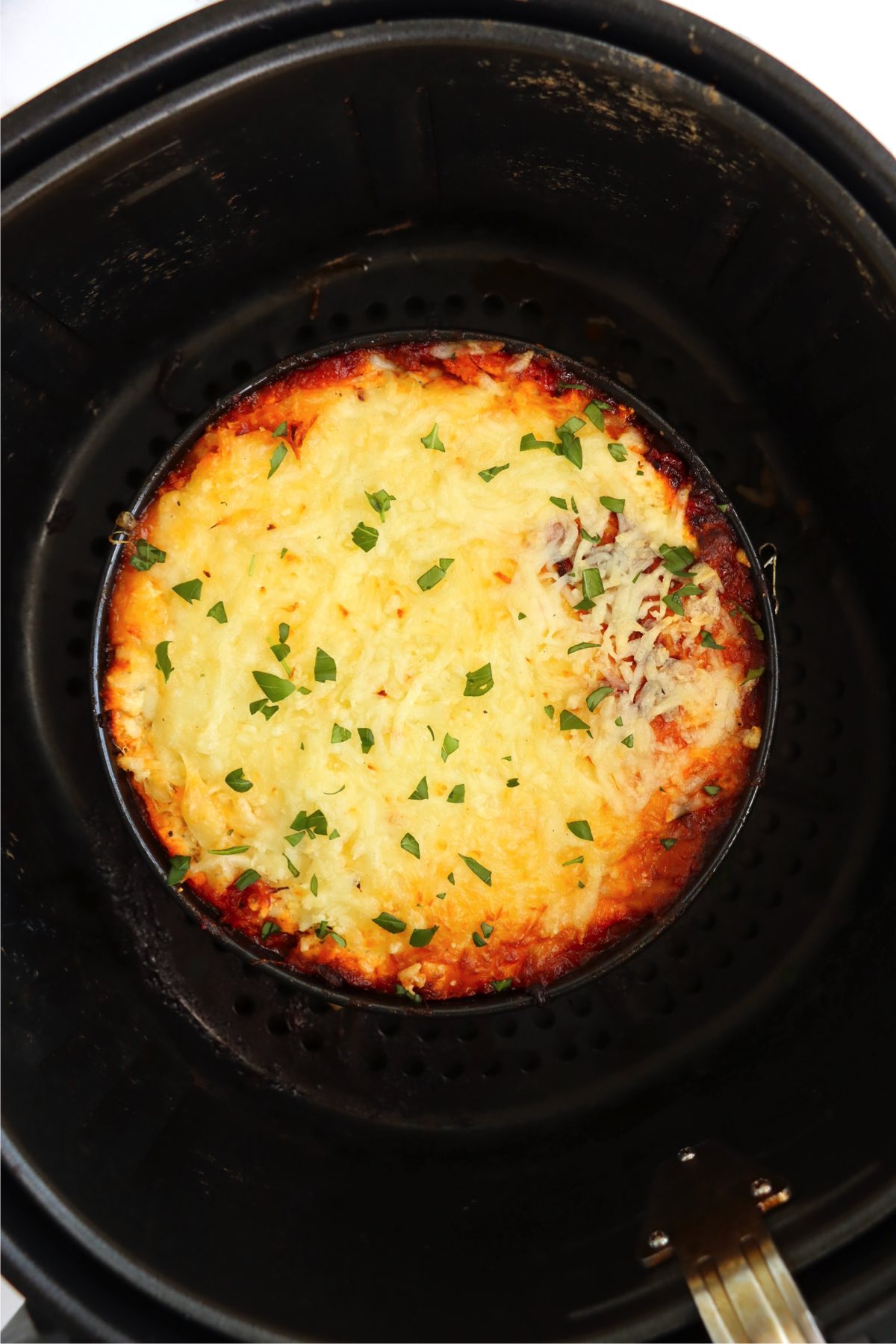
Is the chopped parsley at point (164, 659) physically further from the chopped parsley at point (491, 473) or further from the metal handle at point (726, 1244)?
the metal handle at point (726, 1244)

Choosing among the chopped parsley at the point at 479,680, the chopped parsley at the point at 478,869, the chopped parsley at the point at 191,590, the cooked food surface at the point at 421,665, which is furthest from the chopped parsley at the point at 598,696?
the chopped parsley at the point at 191,590

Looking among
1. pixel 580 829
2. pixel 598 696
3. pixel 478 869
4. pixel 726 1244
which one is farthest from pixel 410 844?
pixel 726 1244

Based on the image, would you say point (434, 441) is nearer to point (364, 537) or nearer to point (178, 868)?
point (364, 537)

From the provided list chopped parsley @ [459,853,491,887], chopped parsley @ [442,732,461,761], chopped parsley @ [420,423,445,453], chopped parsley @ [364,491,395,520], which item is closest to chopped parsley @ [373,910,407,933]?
chopped parsley @ [459,853,491,887]

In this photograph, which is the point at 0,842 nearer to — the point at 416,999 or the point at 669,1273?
the point at 416,999

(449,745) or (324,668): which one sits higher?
(324,668)

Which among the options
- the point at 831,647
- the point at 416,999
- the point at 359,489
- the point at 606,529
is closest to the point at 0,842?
the point at 416,999
